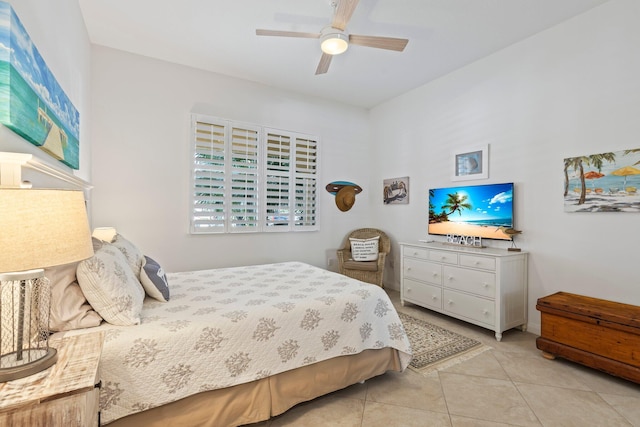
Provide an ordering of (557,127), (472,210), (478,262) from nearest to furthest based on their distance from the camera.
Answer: (557,127), (478,262), (472,210)

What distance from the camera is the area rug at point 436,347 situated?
2.46 meters

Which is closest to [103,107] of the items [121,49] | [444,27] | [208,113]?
[121,49]

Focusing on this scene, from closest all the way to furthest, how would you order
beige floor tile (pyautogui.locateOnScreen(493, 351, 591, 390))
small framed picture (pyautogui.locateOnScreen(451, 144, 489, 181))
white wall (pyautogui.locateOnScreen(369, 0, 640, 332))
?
beige floor tile (pyautogui.locateOnScreen(493, 351, 591, 390)) → white wall (pyautogui.locateOnScreen(369, 0, 640, 332)) → small framed picture (pyautogui.locateOnScreen(451, 144, 489, 181))

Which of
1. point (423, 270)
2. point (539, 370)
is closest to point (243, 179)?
point (423, 270)

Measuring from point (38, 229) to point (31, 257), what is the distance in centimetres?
8

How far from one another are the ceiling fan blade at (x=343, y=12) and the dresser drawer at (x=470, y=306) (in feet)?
8.99

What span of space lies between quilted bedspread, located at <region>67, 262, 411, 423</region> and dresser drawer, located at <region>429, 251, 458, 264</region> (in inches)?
55.8

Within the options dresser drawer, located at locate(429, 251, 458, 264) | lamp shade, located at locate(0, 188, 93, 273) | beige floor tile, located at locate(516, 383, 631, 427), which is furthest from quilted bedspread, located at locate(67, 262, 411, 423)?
dresser drawer, located at locate(429, 251, 458, 264)

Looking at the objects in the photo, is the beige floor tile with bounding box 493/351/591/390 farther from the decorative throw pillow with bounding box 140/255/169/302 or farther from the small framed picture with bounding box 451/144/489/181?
the decorative throw pillow with bounding box 140/255/169/302

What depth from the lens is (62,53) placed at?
2.15 m

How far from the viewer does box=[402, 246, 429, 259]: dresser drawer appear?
3.63 meters

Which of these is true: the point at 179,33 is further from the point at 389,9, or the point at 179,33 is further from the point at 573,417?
the point at 573,417

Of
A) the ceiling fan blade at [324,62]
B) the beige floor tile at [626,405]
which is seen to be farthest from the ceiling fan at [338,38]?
the beige floor tile at [626,405]

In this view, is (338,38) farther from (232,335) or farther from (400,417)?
(400,417)
